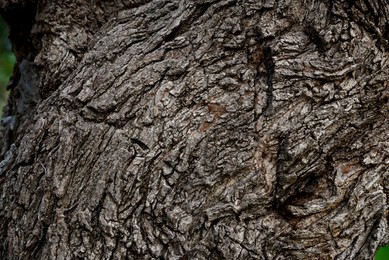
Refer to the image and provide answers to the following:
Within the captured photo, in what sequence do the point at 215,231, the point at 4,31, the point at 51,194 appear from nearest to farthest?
the point at 215,231
the point at 51,194
the point at 4,31

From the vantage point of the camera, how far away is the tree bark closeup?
5.11 ft

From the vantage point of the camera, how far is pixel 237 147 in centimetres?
157

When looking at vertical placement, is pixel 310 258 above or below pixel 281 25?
below

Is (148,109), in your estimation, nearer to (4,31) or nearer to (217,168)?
(217,168)

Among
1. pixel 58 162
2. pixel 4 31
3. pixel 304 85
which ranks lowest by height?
pixel 4 31

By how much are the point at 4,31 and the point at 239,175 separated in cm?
715

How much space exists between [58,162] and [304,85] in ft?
2.41

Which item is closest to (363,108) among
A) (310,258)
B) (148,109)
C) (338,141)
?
(338,141)

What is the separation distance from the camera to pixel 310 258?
1550mm

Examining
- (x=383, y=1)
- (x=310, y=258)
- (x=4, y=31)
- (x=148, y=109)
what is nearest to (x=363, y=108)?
(x=383, y=1)

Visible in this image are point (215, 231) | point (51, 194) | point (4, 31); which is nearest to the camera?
point (215, 231)

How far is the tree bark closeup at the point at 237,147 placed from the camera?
1.56 m

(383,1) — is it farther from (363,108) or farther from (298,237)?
(298,237)

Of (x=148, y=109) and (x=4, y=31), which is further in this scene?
(x=4, y=31)
